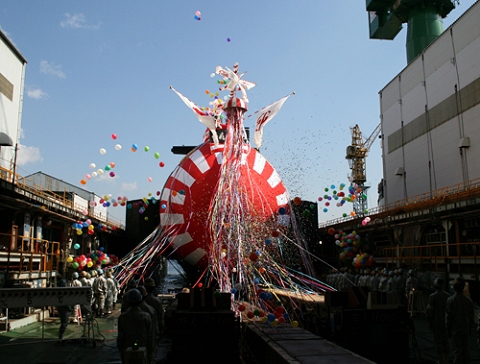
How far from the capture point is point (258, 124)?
39.4 feet

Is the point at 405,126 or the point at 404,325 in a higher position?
the point at 405,126

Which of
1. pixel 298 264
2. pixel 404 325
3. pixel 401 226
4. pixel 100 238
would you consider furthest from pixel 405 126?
pixel 404 325

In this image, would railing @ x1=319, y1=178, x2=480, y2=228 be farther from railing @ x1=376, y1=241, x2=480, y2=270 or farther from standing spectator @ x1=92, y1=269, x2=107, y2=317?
standing spectator @ x1=92, y1=269, x2=107, y2=317

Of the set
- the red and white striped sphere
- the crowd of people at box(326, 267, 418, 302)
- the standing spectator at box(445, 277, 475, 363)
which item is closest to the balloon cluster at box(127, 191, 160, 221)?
the red and white striped sphere

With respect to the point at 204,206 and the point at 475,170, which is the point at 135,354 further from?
the point at 475,170

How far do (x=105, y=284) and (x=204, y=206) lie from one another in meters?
4.67

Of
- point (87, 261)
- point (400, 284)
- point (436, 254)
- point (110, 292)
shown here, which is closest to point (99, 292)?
point (110, 292)

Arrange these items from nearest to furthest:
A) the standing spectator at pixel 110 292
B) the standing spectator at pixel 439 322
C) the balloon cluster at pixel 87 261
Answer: the standing spectator at pixel 439 322 < the standing spectator at pixel 110 292 < the balloon cluster at pixel 87 261

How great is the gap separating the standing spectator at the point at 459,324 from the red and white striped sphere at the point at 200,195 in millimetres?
5254

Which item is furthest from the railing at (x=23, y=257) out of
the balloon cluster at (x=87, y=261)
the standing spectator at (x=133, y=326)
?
the standing spectator at (x=133, y=326)

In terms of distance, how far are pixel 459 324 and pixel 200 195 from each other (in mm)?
6582

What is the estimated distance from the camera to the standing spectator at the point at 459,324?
22.5 feet

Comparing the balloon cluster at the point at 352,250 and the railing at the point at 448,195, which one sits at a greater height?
the railing at the point at 448,195

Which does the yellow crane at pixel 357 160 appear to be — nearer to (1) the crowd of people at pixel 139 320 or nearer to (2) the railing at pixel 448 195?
(2) the railing at pixel 448 195
